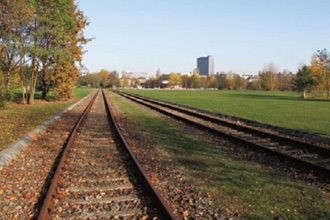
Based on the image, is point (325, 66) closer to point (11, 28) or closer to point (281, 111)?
point (281, 111)

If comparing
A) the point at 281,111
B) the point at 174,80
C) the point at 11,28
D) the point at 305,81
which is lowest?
the point at 281,111

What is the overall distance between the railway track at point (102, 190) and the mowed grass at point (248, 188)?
1284 mm

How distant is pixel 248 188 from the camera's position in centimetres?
567

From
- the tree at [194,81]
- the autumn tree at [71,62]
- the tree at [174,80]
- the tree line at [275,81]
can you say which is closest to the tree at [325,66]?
A: the tree line at [275,81]

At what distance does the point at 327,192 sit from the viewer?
17.9 ft

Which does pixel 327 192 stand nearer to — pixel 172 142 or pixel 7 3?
pixel 172 142

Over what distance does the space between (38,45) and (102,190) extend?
71.6ft

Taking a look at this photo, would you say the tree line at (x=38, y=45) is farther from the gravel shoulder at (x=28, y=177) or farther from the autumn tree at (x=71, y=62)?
the gravel shoulder at (x=28, y=177)

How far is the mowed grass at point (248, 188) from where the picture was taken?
15.2 feet

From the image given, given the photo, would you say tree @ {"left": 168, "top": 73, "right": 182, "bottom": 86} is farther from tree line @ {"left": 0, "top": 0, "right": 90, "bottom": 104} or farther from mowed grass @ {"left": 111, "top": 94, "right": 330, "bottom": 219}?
mowed grass @ {"left": 111, "top": 94, "right": 330, "bottom": 219}

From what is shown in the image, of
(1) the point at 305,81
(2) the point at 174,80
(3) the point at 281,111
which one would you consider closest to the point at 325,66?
(1) the point at 305,81

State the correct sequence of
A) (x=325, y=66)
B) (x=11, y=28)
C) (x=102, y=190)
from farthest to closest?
(x=325, y=66) < (x=11, y=28) < (x=102, y=190)

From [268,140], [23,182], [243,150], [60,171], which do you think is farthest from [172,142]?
[23,182]

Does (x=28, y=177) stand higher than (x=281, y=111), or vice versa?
(x=281, y=111)
